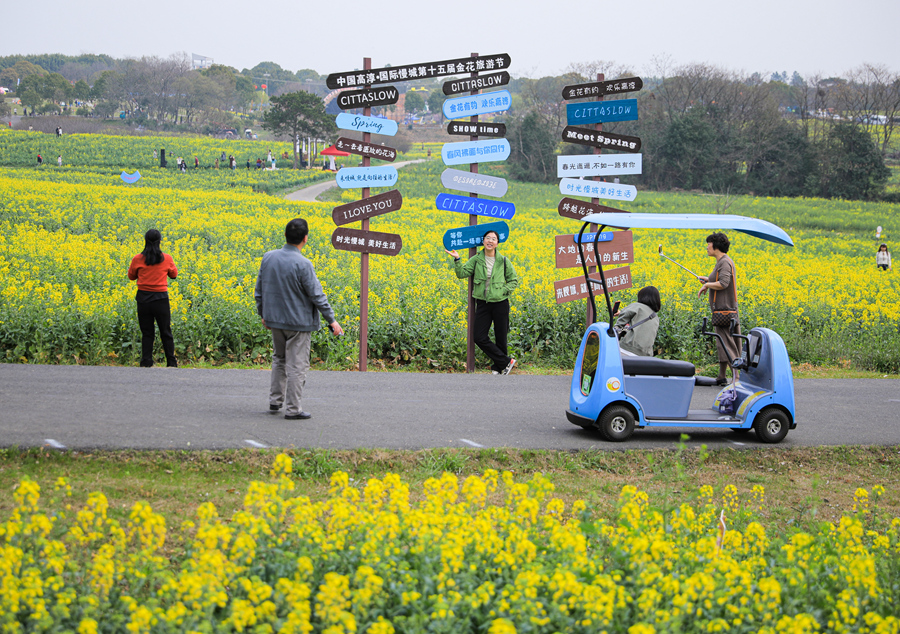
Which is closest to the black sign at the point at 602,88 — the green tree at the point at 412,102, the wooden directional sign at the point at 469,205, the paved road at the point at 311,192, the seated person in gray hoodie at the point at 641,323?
the wooden directional sign at the point at 469,205

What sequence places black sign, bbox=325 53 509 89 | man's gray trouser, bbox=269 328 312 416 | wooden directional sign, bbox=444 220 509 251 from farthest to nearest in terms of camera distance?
wooden directional sign, bbox=444 220 509 251 → black sign, bbox=325 53 509 89 → man's gray trouser, bbox=269 328 312 416

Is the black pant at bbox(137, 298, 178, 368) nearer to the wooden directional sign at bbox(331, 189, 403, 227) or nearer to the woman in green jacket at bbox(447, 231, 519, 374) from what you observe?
the wooden directional sign at bbox(331, 189, 403, 227)

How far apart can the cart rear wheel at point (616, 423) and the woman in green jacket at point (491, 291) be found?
315 centimetres

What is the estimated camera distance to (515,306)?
40.9ft

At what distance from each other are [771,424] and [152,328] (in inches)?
293

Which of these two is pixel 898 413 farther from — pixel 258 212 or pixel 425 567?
pixel 258 212

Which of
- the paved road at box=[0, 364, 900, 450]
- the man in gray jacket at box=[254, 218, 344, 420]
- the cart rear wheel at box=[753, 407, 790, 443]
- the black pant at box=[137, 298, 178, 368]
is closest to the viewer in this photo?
the paved road at box=[0, 364, 900, 450]

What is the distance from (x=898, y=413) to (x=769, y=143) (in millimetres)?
59637

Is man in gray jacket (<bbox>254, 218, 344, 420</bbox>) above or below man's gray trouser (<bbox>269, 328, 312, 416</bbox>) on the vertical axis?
above

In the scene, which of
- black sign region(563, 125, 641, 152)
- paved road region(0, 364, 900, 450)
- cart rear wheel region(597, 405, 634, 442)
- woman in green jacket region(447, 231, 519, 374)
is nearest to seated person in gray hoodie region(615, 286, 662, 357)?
cart rear wheel region(597, 405, 634, 442)

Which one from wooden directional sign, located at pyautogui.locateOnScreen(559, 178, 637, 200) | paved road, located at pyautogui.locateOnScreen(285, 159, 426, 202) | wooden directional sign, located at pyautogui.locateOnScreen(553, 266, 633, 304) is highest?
paved road, located at pyautogui.locateOnScreen(285, 159, 426, 202)

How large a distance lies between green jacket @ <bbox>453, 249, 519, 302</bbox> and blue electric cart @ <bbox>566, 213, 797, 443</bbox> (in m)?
2.61

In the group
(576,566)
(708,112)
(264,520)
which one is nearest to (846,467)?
(576,566)

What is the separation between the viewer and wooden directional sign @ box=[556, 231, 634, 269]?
10734 millimetres
